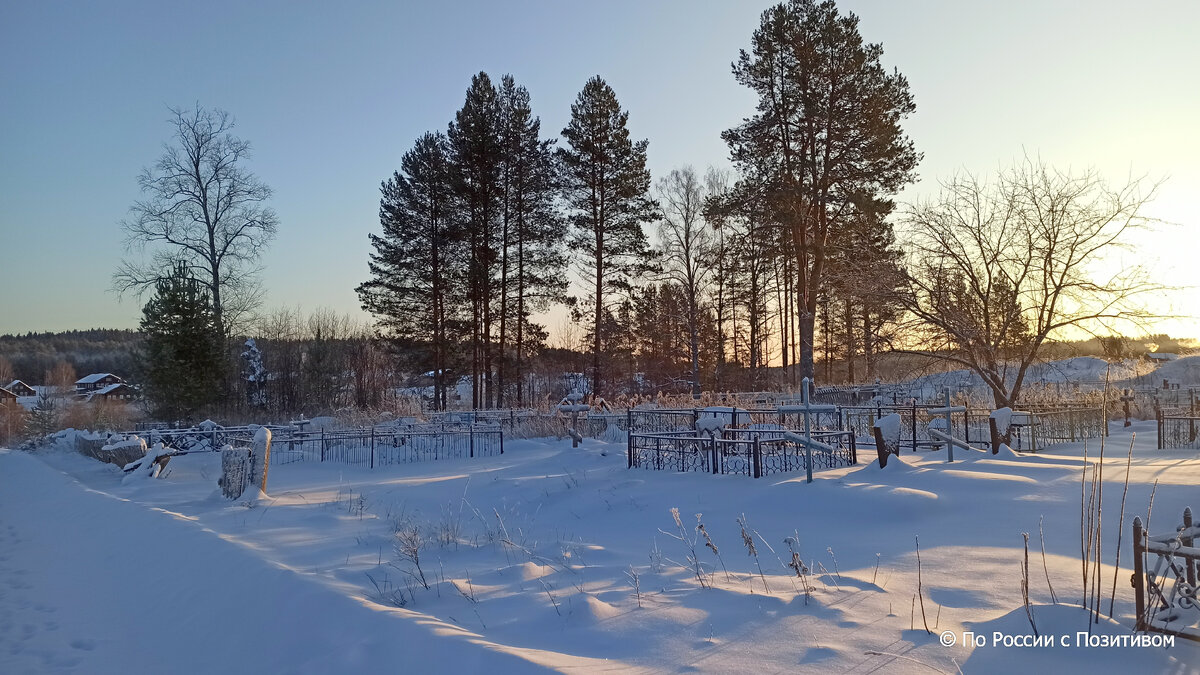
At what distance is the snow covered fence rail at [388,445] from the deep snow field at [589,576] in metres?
5.78

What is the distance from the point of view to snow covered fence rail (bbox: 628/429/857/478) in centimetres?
1166

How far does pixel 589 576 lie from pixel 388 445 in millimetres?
14510

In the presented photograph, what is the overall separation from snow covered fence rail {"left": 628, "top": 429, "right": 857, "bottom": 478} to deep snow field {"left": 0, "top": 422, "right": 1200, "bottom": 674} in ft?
1.91

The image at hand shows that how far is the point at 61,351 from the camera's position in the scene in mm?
80938

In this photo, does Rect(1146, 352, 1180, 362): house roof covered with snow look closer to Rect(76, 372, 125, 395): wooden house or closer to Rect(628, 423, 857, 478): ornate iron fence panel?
Rect(628, 423, 857, 478): ornate iron fence panel

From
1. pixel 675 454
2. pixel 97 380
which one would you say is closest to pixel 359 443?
pixel 675 454

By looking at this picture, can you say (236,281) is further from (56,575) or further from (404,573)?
(404,573)

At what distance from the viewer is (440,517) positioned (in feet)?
35.0

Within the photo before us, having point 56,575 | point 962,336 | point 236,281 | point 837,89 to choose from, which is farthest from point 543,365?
point 56,575

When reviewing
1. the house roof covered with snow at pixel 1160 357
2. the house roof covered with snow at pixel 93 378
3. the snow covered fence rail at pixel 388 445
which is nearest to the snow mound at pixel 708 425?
the snow covered fence rail at pixel 388 445

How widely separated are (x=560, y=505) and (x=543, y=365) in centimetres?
3775

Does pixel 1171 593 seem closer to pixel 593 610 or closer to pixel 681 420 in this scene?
pixel 593 610

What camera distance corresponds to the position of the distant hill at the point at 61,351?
69.4 metres

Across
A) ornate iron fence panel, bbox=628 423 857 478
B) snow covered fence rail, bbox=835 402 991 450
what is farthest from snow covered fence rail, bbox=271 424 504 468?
snow covered fence rail, bbox=835 402 991 450
